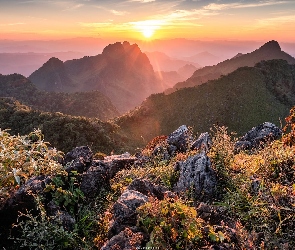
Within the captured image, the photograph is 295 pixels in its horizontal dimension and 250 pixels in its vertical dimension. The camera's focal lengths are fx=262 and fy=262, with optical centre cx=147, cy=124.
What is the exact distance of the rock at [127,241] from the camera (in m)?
4.09

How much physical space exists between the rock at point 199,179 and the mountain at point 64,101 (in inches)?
4125

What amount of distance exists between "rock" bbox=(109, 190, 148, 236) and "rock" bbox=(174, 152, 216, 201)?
163cm

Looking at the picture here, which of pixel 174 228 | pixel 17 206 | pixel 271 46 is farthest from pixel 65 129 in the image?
pixel 271 46

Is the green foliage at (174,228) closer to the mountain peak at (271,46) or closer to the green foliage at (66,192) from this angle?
the green foliage at (66,192)

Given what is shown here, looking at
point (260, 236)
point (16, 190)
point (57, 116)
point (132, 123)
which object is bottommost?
point (132, 123)

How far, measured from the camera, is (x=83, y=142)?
37031 millimetres

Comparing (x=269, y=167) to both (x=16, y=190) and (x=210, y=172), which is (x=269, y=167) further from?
(x=16, y=190)

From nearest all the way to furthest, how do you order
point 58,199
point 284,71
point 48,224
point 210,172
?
point 48,224 → point 58,199 → point 210,172 → point 284,71

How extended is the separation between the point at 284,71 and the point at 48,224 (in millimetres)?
89177

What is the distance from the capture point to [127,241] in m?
4.22

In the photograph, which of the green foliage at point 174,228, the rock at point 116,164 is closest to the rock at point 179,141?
the rock at point 116,164

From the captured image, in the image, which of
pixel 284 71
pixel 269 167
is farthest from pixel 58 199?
pixel 284 71

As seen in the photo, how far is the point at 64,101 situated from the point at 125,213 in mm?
122021

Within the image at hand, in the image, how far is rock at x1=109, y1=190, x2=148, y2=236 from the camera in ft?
16.1
